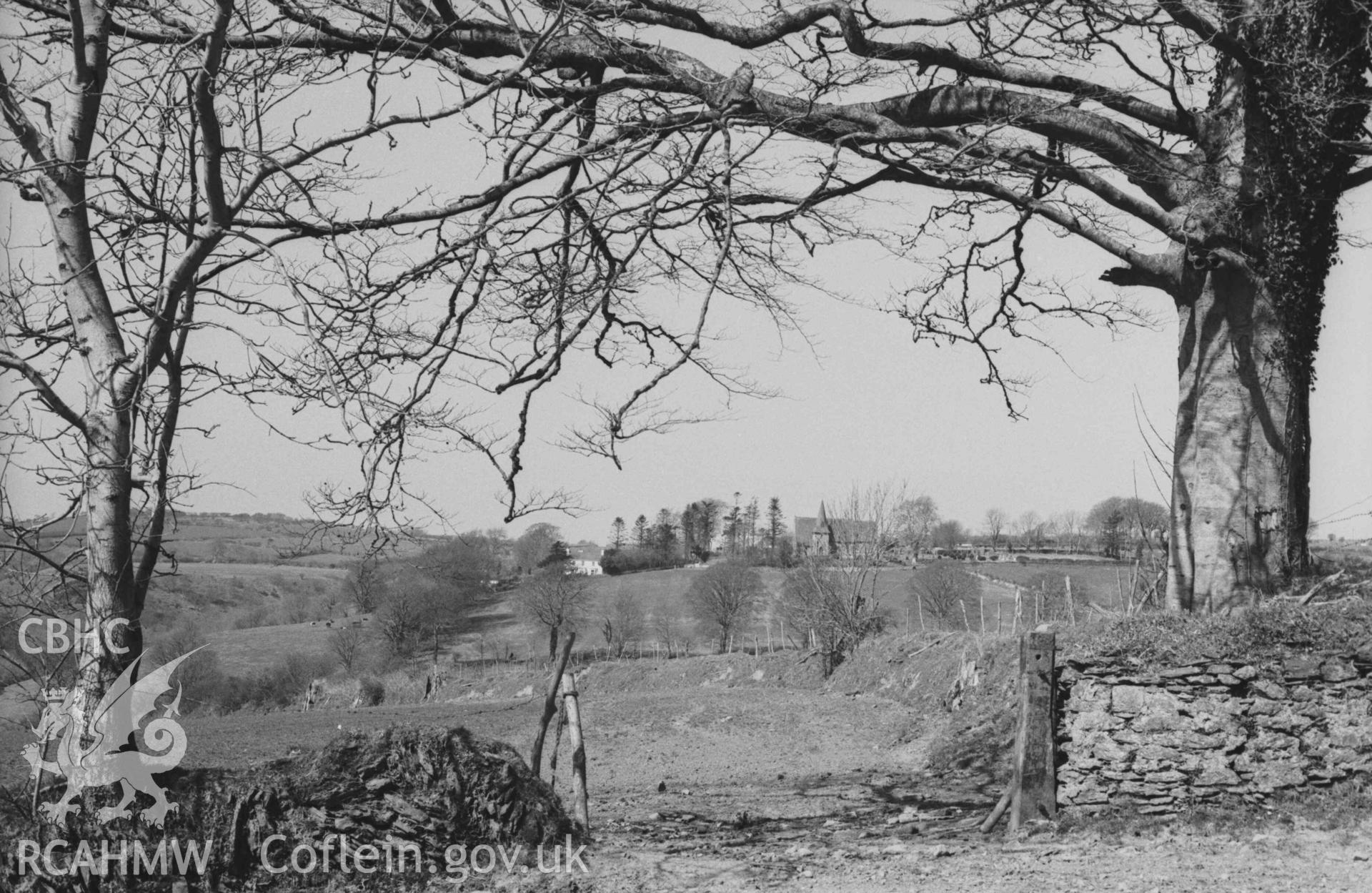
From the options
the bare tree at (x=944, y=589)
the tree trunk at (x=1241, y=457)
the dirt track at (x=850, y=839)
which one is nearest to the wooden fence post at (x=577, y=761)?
the dirt track at (x=850, y=839)

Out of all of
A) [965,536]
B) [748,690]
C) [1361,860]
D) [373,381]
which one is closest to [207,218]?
[373,381]

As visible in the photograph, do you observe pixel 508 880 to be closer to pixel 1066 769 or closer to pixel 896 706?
pixel 1066 769

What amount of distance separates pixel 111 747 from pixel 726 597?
4519cm

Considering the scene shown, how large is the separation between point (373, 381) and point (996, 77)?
6.54 m

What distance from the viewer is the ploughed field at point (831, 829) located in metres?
5.68

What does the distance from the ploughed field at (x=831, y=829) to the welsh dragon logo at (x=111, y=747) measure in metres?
1.80

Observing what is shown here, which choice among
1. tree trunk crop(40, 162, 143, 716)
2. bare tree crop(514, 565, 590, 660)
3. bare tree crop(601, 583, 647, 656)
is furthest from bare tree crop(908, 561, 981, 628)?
tree trunk crop(40, 162, 143, 716)

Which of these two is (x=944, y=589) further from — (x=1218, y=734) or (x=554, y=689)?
(x=1218, y=734)

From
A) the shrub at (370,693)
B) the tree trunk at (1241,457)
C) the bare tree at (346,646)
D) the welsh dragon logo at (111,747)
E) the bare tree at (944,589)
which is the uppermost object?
the tree trunk at (1241,457)

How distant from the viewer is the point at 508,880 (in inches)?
223

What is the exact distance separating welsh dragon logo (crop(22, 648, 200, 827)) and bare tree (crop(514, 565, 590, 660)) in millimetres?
32990

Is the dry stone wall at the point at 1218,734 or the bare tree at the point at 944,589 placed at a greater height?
the dry stone wall at the point at 1218,734

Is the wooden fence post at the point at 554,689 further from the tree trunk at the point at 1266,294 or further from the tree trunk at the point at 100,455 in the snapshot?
the tree trunk at the point at 1266,294

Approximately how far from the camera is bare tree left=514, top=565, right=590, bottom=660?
4147 centimetres
